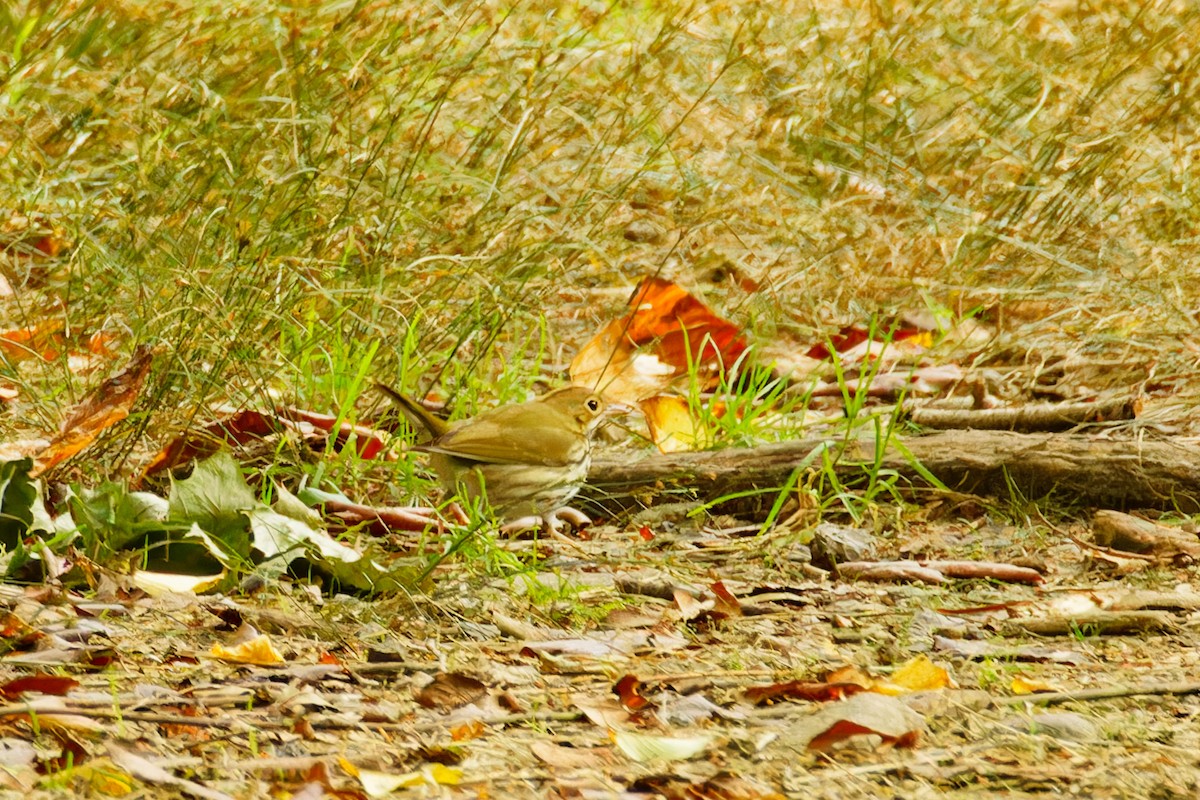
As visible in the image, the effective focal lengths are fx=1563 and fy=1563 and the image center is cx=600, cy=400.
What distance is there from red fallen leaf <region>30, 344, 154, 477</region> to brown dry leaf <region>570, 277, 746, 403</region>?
66.4 inches

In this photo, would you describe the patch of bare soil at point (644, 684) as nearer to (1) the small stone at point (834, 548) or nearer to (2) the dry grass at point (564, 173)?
(1) the small stone at point (834, 548)

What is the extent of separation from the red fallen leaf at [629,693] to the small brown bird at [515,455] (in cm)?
121

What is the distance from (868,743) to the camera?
90.2 inches

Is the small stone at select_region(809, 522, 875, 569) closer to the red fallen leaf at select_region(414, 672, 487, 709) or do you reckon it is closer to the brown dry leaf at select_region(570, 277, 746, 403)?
the brown dry leaf at select_region(570, 277, 746, 403)

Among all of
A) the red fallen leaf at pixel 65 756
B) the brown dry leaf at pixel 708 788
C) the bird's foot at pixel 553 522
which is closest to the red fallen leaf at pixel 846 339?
the bird's foot at pixel 553 522

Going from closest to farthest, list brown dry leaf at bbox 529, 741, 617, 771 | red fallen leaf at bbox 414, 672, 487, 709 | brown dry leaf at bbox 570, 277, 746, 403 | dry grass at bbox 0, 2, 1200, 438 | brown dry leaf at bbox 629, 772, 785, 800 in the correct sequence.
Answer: brown dry leaf at bbox 629, 772, 785, 800, brown dry leaf at bbox 529, 741, 617, 771, red fallen leaf at bbox 414, 672, 487, 709, dry grass at bbox 0, 2, 1200, 438, brown dry leaf at bbox 570, 277, 746, 403

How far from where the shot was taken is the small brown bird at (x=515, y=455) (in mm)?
3863

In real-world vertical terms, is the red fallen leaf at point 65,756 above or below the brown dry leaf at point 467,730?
above

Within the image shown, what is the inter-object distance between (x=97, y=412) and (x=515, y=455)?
0.99 m

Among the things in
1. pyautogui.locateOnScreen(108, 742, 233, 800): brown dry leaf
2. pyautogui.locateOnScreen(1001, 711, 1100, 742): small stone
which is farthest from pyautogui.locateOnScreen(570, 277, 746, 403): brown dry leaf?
pyautogui.locateOnScreen(108, 742, 233, 800): brown dry leaf

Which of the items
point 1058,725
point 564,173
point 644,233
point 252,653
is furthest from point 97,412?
point 644,233

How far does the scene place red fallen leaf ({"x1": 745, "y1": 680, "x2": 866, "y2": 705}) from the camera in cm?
259

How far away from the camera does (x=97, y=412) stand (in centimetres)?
359

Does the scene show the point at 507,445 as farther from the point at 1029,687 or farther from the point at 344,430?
the point at 1029,687
